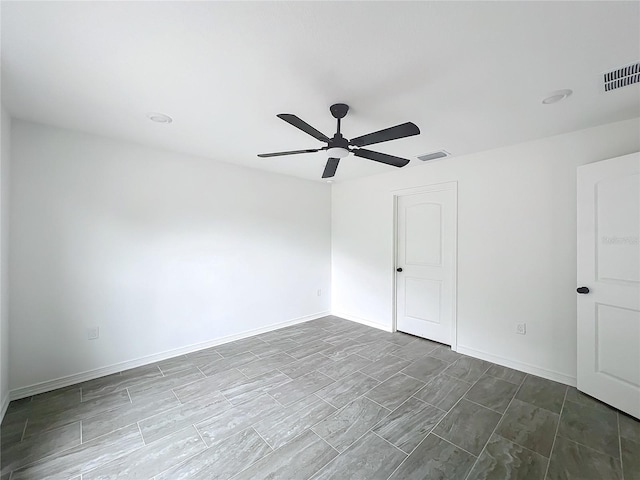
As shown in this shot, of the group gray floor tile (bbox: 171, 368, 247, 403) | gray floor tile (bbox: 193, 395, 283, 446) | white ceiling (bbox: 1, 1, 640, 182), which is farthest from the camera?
gray floor tile (bbox: 171, 368, 247, 403)

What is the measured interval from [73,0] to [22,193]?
2.12 m

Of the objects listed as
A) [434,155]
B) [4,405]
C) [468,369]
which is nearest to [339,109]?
[434,155]

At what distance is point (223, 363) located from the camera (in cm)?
318

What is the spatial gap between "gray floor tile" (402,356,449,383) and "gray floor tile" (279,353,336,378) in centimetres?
88

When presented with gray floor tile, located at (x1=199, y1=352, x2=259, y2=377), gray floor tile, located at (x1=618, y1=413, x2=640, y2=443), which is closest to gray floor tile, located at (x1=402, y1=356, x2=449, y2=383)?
gray floor tile, located at (x1=618, y1=413, x2=640, y2=443)

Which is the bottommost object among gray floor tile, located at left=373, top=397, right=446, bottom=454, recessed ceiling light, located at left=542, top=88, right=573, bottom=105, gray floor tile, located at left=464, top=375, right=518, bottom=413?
gray floor tile, located at left=464, top=375, right=518, bottom=413

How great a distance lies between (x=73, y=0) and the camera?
1254 millimetres

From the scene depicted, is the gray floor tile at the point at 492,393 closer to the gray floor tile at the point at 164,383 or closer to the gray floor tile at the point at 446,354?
the gray floor tile at the point at 446,354

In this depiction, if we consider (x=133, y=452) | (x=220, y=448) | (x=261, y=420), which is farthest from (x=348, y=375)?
(x=133, y=452)

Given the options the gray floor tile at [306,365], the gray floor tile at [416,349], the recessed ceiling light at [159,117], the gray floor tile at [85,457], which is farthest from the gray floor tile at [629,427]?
the recessed ceiling light at [159,117]

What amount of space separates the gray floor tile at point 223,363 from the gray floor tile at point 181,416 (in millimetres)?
519

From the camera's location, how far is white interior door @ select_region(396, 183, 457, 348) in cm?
366

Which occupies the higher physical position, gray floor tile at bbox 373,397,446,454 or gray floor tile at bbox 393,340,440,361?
gray floor tile at bbox 373,397,446,454

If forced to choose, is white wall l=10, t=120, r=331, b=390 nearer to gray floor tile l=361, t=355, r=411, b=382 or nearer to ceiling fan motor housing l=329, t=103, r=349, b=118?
gray floor tile l=361, t=355, r=411, b=382
